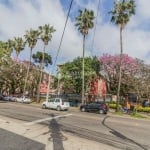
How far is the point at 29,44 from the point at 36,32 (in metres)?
3.30

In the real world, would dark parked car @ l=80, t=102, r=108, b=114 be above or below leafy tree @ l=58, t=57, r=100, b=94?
below

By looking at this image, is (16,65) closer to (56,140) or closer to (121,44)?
(121,44)

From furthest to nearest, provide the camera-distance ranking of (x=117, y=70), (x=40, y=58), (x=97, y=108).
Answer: (x=40, y=58)
(x=117, y=70)
(x=97, y=108)

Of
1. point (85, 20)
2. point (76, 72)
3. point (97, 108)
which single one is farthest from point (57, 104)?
point (76, 72)

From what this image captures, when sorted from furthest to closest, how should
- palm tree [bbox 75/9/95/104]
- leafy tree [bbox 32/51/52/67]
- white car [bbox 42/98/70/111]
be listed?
leafy tree [bbox 32/51/52/67], palm tree [bbox 75/9/95/104], white car [bbox 42/98/70/111]

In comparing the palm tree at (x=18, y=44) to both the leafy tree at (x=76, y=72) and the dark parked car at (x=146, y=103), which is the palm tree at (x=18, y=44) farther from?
the dark parked car at (x=146, y=103)

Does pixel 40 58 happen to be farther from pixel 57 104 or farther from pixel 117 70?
pixel 57 104

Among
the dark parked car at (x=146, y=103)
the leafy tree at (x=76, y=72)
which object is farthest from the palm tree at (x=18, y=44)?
the dark parked car at (x=146, y=103)

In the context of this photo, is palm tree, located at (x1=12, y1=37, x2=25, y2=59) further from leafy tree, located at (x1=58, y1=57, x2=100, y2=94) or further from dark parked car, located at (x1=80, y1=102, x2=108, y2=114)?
dark parked car, located at (x1=80, y1=102, x2=108, y2=114)

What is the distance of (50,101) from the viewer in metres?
44.5

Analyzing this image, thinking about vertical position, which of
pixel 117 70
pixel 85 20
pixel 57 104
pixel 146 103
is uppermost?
pixel 85 20

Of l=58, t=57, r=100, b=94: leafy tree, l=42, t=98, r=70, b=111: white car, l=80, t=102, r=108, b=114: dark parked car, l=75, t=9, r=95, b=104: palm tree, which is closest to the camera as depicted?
l=80, t=102, r=108, b=114: dark parked car

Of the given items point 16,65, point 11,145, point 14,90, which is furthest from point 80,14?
point 11,145

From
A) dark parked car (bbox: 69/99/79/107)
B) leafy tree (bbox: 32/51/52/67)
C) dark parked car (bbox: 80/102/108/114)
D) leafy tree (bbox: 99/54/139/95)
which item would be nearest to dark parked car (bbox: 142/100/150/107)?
leafy tree (bbox: 99/54/139/95)
